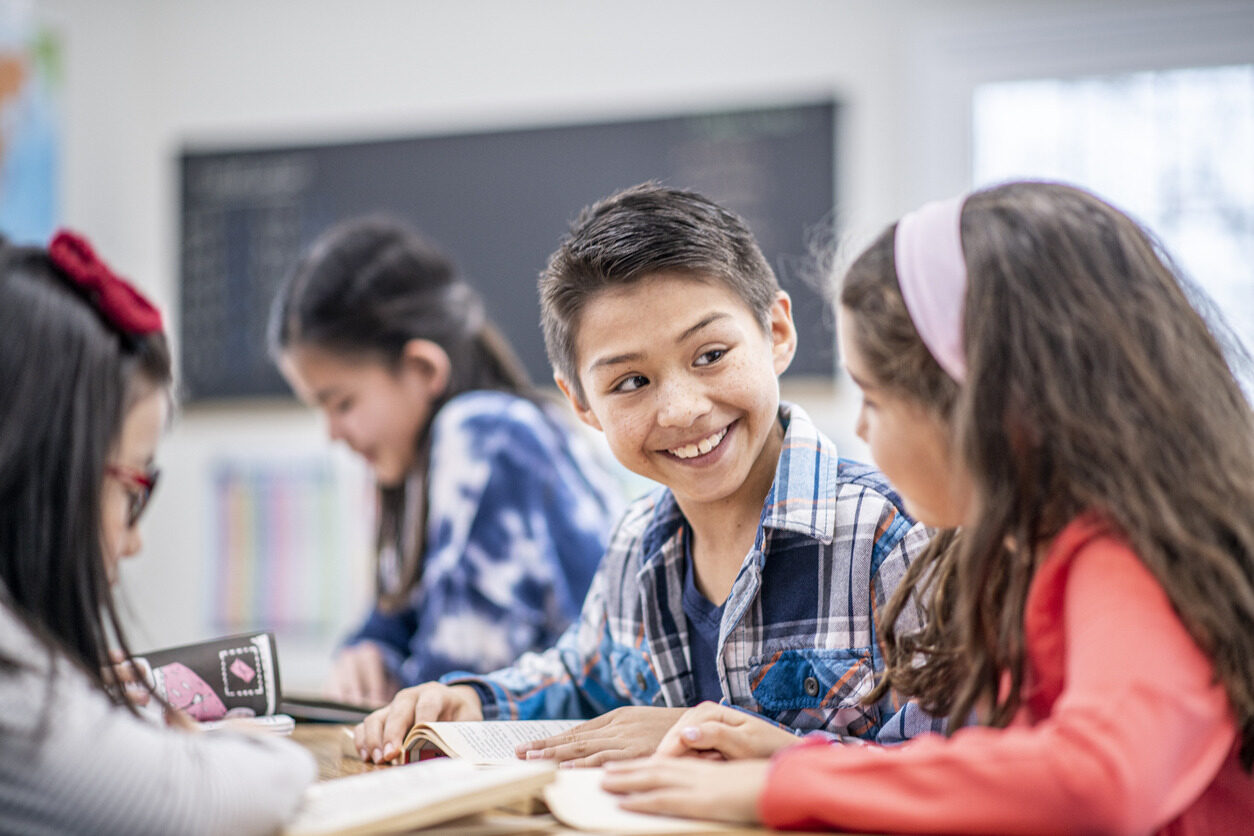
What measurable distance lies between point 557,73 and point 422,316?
1.25 meters

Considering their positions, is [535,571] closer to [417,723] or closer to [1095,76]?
[417,723]

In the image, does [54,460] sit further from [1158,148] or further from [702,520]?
[1158,148]

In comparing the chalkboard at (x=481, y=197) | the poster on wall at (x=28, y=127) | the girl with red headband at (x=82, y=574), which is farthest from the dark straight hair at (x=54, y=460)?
the poster on wall at (x=28, y=127)

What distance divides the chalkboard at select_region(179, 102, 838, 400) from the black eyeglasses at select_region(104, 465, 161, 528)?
5.74ft

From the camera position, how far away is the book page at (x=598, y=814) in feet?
2.41

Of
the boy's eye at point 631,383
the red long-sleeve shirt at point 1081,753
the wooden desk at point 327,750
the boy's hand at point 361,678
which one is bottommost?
the boy's hand at point 361,678

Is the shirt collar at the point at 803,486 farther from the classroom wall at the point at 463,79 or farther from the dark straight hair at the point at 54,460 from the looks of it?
the classroom wall at the point at 463,79

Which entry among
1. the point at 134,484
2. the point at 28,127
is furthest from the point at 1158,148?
the point at 28,127

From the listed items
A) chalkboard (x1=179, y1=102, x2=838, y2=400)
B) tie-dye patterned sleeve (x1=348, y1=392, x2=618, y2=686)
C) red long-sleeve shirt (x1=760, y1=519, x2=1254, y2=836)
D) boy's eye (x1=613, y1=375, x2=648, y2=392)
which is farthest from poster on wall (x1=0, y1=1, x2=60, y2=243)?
red long-sleeve shirt (x1=760, y1=519, x2=1254, y2=836)

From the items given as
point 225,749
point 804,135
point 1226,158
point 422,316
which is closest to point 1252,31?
point 1226,158

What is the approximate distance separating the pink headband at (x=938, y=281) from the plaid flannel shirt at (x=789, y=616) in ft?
1.04

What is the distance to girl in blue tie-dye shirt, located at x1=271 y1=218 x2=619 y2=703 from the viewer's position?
1.74m

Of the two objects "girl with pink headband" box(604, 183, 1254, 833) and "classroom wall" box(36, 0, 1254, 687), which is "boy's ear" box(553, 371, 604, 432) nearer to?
"girl with pink headband" box(604, 183, 1254, 833)

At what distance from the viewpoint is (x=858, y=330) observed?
870mm
